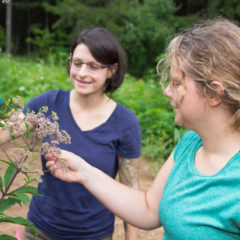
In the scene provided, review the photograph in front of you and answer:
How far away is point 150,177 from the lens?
15.2 ft

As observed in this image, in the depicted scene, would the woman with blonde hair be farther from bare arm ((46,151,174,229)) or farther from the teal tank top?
bare arm ((46,151,174,229))

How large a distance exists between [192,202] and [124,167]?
88 centimetres

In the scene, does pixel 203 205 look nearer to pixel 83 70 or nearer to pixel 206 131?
pixel 206 131

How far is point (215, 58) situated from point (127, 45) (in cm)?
1120

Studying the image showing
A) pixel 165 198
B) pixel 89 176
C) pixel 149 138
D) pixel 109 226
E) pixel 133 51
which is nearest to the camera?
pixel 165 198

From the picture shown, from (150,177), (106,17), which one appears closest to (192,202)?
(150,177)

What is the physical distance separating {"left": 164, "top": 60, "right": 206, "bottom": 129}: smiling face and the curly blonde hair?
0.02 m

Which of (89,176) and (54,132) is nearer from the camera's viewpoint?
(54,132)

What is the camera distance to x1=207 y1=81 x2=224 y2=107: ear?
1.18 m

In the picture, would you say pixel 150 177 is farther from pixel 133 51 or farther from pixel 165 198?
pixel 133 51

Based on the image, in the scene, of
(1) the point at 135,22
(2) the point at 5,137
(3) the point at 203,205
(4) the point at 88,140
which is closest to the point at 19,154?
(2) the point at 5,137

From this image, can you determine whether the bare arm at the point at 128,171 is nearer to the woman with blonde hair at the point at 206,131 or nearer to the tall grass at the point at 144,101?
the woman with blonde hair at the point at 206,131

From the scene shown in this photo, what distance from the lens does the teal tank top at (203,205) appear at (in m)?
1.15

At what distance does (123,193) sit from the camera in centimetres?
160
